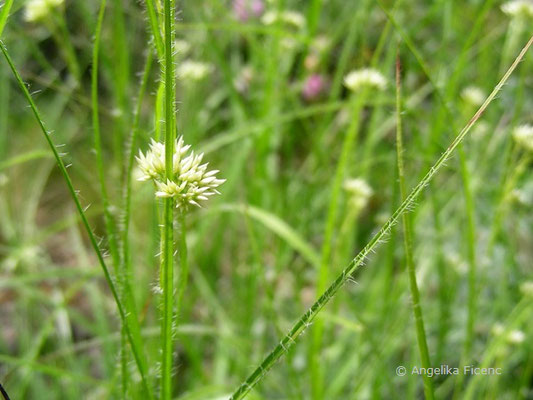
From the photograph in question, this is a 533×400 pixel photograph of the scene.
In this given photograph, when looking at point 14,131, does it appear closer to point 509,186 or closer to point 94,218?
point 94,218

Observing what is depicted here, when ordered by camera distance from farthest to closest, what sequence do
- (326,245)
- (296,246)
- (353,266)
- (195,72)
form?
(195,72) < (296,246) < (326,245) < (353,266)

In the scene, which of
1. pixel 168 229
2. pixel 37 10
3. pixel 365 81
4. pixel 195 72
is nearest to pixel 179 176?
pixel 168 229

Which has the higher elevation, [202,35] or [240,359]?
[202,35]

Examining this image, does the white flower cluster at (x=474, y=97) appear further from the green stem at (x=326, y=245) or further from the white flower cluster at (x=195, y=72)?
the white flower cluster at (x=195, y=72)

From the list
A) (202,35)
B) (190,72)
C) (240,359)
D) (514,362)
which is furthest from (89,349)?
(514,362)

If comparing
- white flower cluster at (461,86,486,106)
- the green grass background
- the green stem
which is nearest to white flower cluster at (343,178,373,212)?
the green grass background

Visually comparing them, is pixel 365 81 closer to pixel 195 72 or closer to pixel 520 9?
pixel 520 9

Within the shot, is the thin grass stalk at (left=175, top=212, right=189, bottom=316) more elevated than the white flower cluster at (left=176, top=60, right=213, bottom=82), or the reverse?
the white flower cluster at (left=176, top=60, right=213, bottom=82)

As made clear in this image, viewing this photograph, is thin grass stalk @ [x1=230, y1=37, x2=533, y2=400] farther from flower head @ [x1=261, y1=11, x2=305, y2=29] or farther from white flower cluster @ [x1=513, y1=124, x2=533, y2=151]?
flower head @ [x1=261, y1=11, x2=305, y2=29]
